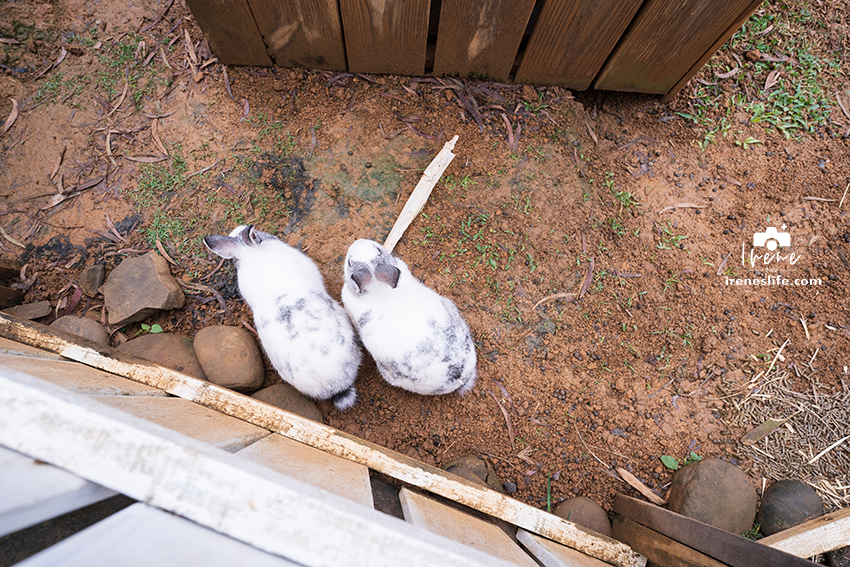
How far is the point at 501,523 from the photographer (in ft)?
7.73

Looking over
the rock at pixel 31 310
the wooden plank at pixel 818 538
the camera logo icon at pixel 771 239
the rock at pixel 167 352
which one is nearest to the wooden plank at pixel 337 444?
the rock at pixel 167 352

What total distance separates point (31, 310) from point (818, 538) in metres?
5.20

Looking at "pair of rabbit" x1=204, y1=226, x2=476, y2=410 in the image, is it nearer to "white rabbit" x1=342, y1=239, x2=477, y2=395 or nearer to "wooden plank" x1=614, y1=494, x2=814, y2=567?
"white rabbit" x1=342, y1=239, x2=477, y2=395

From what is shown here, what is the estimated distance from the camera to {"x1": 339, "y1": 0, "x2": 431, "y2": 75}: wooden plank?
2.87m

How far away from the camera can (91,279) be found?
3.18 metres

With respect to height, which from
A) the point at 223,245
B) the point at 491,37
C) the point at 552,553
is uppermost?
the point at 491,37

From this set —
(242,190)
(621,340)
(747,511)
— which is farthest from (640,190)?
(242,190)

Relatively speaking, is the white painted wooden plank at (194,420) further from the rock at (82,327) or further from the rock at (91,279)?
the rock at (91,279)

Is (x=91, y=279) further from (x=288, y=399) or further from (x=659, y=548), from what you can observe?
(x=659, y=548)

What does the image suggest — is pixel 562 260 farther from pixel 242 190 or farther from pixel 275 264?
pixel 242 190

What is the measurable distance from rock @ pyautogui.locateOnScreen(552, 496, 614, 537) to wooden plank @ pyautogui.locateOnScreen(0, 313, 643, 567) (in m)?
0.46

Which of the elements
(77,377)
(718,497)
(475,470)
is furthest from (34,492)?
(718,497)

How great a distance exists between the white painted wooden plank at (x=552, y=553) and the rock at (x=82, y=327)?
3.12 meters

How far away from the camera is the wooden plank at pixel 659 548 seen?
6.32 feet
